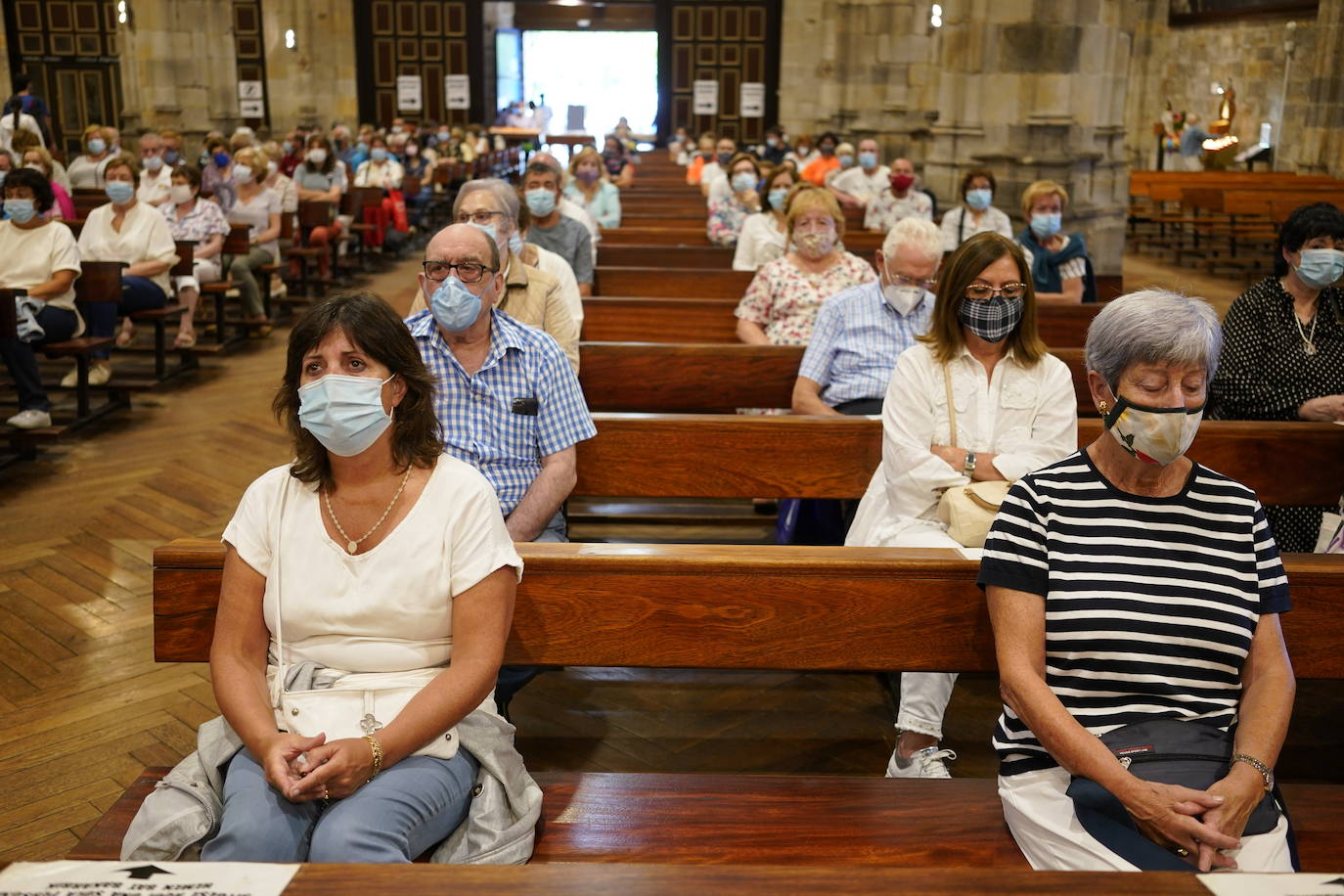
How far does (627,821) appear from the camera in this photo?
2.39 meters

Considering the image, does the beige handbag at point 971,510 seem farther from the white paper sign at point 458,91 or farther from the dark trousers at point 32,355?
the white paper sign at point 458,91

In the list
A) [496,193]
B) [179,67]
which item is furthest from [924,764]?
[179,67]

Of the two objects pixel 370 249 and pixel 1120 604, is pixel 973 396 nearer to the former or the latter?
Answer: pixel 1120 604

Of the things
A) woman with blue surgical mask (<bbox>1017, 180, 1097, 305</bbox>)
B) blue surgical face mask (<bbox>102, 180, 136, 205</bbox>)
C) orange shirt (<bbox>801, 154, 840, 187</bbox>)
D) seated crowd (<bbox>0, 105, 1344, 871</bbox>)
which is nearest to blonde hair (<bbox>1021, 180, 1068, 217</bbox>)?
woman with blue surgical mask (<bbox>1017, 180, 1097, 305</bbox>)

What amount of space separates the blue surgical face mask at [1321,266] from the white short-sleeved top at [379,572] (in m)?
3.03

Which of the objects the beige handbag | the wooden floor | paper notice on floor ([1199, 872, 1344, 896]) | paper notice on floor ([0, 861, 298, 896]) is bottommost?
the wooden floor

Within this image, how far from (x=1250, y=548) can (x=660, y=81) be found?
26.3 meters

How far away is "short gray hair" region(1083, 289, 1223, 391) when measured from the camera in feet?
7.38

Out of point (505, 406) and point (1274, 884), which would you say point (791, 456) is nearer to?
point (505, 406)

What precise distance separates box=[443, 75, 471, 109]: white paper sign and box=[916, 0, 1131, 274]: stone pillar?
18.2m

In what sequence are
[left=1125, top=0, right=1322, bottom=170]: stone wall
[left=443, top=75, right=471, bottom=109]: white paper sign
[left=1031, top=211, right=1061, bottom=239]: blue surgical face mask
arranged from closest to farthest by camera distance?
[left=1031, top=211, right=1061, bottom=239]: blue surgical face mask, [left=1125, top=0, right=1322, bottom=170]: stone wall, [left=443, top=75, right=471, bottom=109]: white paper sign

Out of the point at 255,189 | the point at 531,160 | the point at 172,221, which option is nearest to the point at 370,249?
the point at 255,189

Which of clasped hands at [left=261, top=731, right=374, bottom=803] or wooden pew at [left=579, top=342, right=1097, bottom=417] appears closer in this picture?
clasped hands at [left=261, top=731, right=374, bottom=803]

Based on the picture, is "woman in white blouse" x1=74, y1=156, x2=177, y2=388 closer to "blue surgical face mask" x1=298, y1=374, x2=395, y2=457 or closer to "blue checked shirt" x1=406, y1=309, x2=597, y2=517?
"blue checked shirt" x1=406, y1=309, x2=597, y2=517
